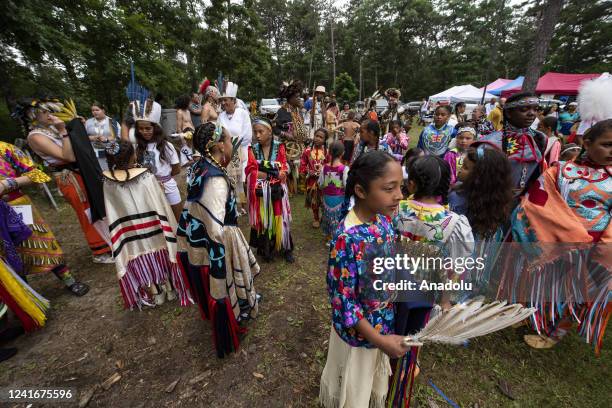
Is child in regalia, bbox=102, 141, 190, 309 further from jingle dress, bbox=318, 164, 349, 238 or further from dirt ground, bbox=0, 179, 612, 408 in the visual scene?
jingle dress, bbox=318, 164, 349, 238

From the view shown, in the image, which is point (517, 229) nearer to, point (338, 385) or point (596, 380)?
point (596, 380)

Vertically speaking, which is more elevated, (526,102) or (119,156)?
(526,102)

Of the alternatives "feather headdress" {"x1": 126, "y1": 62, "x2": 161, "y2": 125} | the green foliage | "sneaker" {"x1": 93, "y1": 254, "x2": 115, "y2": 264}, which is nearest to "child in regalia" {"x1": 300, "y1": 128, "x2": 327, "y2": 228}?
"feather headdress" {"x1": 126, "y1": 62, "x2": 161, "y2": 125}

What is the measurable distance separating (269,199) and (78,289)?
2.67 meters

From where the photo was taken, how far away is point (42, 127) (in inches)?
126

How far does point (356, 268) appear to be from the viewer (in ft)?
4.57

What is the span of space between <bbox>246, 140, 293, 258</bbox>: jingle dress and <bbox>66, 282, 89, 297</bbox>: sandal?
7.39 feet

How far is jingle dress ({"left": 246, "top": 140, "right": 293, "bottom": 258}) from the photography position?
12.2 feet

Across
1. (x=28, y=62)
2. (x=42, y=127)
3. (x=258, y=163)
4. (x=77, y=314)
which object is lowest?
(x=77, y=314)

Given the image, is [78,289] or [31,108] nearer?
[31,108]

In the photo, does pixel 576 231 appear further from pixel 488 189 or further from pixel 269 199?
pixel 269 199

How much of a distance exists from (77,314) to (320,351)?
286 cm

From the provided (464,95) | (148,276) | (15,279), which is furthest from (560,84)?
(15,279)

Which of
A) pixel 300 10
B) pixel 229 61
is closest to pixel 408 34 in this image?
pixel 300 10
